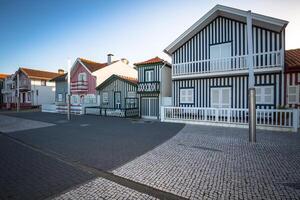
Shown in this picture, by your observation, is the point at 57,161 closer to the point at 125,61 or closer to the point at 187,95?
the point at 187,95

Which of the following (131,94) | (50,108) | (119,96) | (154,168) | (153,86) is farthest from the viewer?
(50,108)

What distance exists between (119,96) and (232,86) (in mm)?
12039

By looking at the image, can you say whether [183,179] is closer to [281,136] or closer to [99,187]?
[99,187]

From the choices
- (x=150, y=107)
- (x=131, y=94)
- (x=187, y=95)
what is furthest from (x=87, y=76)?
(x=187, y=95)

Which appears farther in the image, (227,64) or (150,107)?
(150,107)

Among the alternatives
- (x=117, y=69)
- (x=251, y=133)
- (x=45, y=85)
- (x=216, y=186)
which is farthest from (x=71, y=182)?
(x=45, y=85)

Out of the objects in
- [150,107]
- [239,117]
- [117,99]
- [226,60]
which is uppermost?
[226,60]

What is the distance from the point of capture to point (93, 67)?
936 inches

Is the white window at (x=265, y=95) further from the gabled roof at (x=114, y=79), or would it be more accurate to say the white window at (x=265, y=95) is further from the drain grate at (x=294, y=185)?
the gabled roof at (x=114, y=79)

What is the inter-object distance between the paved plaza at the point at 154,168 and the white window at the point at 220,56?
265 inches

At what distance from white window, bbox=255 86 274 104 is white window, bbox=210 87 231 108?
1.96 metres

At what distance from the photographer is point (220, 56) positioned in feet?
44.2

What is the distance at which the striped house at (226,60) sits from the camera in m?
11.4

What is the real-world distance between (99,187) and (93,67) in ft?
72.9
